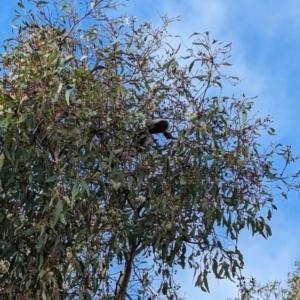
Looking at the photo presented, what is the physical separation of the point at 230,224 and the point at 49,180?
96 cm

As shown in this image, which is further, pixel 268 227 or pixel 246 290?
pixel 268 227

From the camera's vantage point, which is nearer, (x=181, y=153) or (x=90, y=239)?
(x=90, y=239)

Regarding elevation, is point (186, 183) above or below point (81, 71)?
below

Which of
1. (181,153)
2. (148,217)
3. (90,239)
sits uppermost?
(181,153)

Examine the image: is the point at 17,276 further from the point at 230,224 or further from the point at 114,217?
the point at 230,224

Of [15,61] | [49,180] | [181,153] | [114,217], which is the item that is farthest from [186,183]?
[15,61]

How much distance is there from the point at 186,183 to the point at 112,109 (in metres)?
0.49

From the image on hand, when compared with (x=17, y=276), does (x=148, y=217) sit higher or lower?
higher

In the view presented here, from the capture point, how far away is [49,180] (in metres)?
2.88

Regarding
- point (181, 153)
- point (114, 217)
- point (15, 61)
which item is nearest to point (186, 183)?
point (181, 153)

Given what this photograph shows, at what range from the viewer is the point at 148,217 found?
325 cm

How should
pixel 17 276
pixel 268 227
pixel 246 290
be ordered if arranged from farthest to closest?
pixel 268 227, pixel 246 290, pixel 17 276

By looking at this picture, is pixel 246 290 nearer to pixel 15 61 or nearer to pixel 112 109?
pixel 112 109

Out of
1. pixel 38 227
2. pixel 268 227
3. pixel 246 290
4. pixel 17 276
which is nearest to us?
pixel 38 227
